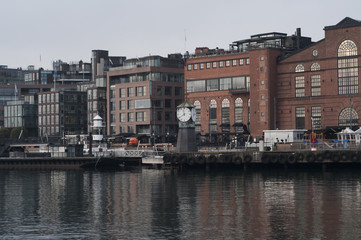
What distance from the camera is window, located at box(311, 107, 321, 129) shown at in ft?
470

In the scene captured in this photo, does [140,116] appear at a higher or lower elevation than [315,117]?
higher

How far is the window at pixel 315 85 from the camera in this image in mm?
144375

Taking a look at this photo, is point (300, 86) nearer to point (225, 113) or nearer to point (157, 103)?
point (225, 113)

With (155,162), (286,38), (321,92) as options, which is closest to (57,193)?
(155,162)

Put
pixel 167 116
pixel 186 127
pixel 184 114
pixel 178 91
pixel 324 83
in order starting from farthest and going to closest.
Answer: pixel 178 91 < pixel 167 116 < pixel 324 83 < pixel 184 114 < pixel 186 127

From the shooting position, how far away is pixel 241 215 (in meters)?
54.6

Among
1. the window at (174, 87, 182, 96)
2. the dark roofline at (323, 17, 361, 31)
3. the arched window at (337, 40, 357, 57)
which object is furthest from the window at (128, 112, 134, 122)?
the arched window at (337, 40, 357, 57)

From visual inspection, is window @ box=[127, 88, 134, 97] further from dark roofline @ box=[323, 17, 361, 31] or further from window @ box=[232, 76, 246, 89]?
dark roofline @ box=[323, 17, 361, 31]

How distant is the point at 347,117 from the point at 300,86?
44.1ft

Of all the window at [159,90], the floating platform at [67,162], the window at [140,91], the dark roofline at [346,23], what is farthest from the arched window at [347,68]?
the window at [140,91]

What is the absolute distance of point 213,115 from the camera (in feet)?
538

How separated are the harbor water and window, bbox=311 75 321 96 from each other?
5204cm

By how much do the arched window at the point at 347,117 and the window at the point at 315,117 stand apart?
4.98 m

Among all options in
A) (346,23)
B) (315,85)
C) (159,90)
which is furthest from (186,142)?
(159,90)
